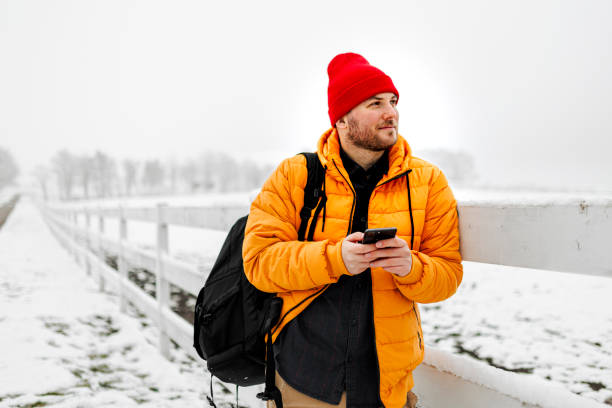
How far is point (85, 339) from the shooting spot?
3.58 m

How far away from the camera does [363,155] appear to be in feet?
5.19

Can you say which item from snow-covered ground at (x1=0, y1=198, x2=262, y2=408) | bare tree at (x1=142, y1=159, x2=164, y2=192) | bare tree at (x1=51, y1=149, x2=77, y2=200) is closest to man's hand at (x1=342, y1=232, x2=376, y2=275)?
snow-covered ground at (x1=0, y1=198, x2=262, y2=408)

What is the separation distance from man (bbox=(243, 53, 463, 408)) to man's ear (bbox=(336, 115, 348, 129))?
8 cm

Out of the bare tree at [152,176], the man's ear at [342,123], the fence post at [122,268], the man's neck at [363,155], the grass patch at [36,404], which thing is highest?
the bare tree at [152,176]

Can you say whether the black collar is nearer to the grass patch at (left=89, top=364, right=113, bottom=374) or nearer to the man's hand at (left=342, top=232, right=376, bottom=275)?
the man's hand at (left=342, top=232, right=376, bottom=275)

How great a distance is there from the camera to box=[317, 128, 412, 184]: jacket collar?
4.72 ft

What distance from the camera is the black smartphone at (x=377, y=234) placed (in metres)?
1.15

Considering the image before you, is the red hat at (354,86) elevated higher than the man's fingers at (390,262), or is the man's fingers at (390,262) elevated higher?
the red hat at (354,86)

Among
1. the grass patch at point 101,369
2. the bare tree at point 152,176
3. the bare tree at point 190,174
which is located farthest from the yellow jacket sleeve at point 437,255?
the bare tree at point 152,176

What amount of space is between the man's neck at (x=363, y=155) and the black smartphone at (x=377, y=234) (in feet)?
1.58

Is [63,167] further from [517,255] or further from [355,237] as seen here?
[517,255]

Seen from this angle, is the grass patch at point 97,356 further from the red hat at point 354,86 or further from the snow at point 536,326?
the snow at point 536,326

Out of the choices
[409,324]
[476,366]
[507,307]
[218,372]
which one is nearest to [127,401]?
[218,372]

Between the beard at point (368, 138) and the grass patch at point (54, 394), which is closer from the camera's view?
the beard at point (368, 138)
